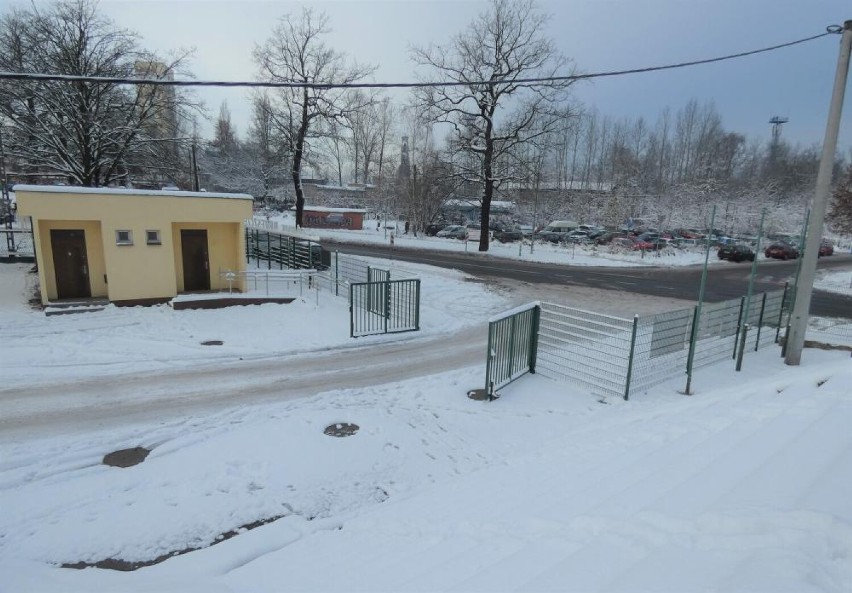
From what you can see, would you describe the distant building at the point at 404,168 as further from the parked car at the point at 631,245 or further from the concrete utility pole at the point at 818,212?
the concrete utility pole at the point at 818,212

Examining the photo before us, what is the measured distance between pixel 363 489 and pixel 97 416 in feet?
16.7

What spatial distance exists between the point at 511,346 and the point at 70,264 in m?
14.4

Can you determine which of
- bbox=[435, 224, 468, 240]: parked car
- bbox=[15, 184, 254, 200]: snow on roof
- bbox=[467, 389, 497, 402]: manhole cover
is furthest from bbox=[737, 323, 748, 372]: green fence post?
bbox=[435, 224, 468, 240]: parked car

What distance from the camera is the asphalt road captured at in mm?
22359

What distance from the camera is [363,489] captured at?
6.10 meters

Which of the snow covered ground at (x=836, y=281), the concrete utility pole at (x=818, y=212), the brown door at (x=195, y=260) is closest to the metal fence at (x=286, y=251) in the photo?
the brown door at (x=195, y=260)

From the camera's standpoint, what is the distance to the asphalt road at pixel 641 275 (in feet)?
73.4

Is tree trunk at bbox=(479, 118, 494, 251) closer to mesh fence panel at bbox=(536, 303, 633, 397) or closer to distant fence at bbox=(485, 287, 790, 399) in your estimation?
distant fence at bbox=(485, 287, 790, 399)

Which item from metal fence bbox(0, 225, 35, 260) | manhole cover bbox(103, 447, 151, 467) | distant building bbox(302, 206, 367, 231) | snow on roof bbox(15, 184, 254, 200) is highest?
snow on roof bbox(15, 184, 254, 200)

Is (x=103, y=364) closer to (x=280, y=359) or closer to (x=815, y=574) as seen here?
(x=280, y=359)

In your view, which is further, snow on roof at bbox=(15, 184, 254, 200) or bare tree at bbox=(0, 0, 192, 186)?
bare tree at bbox=(0, 0, 192, 186)

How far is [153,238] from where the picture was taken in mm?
15297

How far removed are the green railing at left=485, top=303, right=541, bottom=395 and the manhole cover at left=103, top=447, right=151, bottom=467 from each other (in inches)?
219

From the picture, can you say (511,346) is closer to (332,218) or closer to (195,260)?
(195,260)
